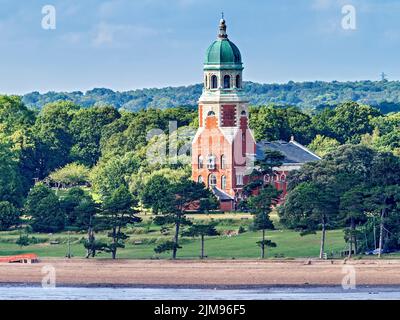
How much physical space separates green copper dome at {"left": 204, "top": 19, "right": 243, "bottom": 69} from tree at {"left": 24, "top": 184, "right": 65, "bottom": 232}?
18003mm

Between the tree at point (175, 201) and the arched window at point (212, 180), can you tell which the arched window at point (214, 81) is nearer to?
the arched window at point (212, 180)

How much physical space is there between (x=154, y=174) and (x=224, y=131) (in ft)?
18.0

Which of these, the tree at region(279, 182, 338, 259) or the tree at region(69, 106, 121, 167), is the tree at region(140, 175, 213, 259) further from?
the tree at region(69, 106, 121, 167)

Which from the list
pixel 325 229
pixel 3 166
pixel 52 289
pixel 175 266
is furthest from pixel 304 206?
pixel 3 166

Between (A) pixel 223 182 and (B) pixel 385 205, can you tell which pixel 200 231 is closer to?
(B) pixel 385 205

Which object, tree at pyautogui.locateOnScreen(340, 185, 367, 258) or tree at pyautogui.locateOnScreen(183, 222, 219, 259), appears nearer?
tree at pyautogui.locateOnScreen(340, 185, 367, 258)

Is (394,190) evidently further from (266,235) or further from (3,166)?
(3,166)

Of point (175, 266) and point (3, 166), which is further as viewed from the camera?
point (3, 166)

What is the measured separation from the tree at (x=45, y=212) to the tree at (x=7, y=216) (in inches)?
37.2

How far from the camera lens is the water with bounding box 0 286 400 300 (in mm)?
100750

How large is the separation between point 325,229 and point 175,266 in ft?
33.8

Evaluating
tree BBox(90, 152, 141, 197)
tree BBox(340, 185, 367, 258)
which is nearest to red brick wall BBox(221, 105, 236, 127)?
tree BBox(90, 152, 141, 197)

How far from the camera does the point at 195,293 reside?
4067 inches

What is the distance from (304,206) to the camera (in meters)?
116
